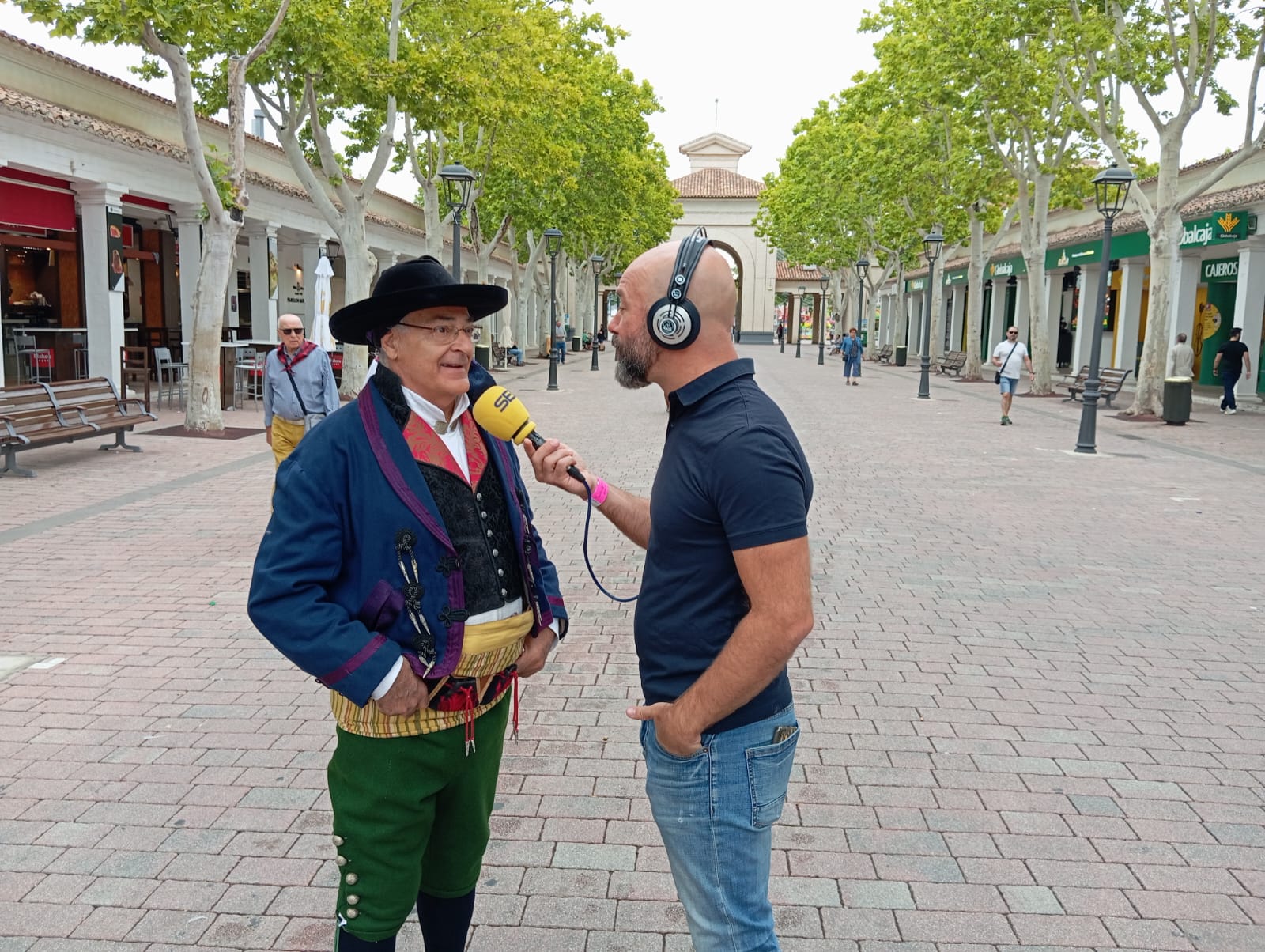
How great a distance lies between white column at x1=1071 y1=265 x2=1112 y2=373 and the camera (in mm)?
32562

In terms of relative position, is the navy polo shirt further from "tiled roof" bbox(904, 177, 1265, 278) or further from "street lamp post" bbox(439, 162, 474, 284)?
"tiled roof" bbox(904, 177, 1265, 278)

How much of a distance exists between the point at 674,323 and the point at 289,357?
6954 millimetres

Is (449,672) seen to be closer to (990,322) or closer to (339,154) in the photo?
(339,154)

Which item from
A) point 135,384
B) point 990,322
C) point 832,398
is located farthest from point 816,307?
point 135,384

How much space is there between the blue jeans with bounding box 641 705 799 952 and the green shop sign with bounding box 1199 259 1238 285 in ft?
89.6

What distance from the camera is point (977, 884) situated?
3482mm

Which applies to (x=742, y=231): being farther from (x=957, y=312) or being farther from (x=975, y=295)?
(x=975, y=295)

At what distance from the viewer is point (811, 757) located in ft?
14.8

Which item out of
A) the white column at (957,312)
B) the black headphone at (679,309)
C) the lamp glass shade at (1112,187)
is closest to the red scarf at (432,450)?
the black headphone at (679,309)

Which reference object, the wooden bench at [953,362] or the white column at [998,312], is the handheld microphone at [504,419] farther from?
the white column at [998,312]

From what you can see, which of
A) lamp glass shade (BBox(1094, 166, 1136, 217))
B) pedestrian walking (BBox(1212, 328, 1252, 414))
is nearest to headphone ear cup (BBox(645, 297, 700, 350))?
lamp glass shade (BBox(1094, 166, 1136, 217))

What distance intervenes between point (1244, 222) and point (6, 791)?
25910 mm

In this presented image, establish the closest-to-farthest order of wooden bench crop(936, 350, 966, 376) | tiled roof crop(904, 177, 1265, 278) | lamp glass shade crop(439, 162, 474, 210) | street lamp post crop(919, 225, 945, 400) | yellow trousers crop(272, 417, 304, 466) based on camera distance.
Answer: yellow trousers crop(272, 417, 304, 466), lamp glass shade crop(439, 162, 474, 210), tiled roof crop(904, 177, 1265, 278), street lamp post crop(919, 225, 945, 400), wooden bench crop(936, 350, 966, 376)

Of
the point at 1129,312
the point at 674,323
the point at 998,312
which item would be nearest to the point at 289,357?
the point at 674,323
